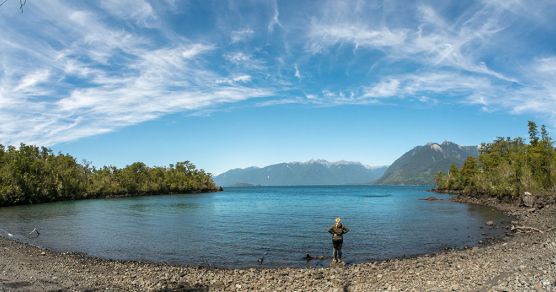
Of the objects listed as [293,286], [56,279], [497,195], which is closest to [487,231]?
[293,286]

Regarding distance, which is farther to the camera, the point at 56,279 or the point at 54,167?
the point at 54,167

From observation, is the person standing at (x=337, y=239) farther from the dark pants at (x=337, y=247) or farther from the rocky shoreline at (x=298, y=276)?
the rocky shoreline at (x=298, y=276)

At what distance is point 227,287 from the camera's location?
19906 millimetres

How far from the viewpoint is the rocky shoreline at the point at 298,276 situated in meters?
17.2

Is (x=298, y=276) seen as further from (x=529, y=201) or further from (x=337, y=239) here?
(x=529, y=201)

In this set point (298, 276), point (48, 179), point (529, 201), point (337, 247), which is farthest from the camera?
point (48, 179)

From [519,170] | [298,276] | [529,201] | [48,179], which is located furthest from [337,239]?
[48,179]

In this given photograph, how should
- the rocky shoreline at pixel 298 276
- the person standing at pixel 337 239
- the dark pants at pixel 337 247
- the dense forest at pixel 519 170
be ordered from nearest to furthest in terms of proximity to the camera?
the rocky shoreline at pixel 298 276
the person standing at pixel 337 239
the dark pants at pixel 337 247
the dense forest at pixel 519 170

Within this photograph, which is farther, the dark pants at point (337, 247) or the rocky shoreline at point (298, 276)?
the dark pants at point (337, 247)

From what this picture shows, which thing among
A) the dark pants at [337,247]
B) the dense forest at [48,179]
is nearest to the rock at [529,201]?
the dark pants at [337,247]

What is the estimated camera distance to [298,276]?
21.9m

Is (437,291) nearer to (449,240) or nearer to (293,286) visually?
(293,286)

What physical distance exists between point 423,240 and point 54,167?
145 meters

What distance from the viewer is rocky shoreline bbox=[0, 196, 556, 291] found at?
56.3 ft
